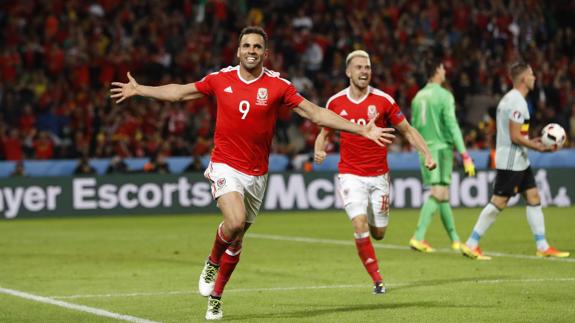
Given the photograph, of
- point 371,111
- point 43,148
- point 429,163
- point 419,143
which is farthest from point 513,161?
point 43,148

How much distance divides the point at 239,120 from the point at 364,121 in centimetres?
266

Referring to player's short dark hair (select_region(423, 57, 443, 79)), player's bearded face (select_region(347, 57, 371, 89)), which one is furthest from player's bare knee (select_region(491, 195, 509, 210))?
player's bearded face (select_region(347, 57, 371, 89))

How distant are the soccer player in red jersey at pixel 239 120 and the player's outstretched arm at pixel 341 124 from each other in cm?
1

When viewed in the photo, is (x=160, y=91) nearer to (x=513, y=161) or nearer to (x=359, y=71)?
(x=359, y=71)

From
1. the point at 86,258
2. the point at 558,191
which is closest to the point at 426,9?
the point at 558,191

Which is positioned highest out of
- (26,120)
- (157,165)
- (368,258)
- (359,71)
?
(359,71)

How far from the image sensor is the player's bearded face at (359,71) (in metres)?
11.8

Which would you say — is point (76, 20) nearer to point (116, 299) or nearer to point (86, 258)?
point (86, 258)

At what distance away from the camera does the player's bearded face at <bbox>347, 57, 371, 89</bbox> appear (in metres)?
11.8

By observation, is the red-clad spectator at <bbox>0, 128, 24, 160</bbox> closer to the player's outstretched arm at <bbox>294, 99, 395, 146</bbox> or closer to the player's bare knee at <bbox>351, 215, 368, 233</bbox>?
the player's bare knee at <bbox>351, 215, 368, 233</bbox>

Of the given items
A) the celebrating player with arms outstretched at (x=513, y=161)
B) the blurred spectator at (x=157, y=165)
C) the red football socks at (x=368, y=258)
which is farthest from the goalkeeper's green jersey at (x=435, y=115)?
the blurred spectator at (x=157, y=165)

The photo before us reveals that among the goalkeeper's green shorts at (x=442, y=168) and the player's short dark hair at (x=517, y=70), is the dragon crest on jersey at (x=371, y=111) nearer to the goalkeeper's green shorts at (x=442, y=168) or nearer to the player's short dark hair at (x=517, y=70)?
the player's short dark hair at (x=517, y=70)

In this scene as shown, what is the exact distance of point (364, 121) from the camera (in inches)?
471

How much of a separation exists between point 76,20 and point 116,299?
20.2m
